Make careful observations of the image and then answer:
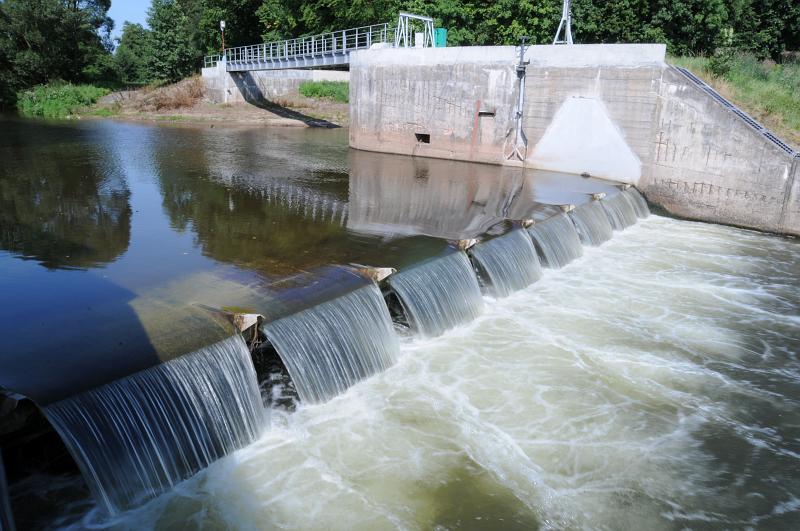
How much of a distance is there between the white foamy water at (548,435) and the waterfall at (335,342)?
25 cm

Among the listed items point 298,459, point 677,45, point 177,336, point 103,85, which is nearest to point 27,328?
point 177,336

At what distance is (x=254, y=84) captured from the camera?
1672 inches

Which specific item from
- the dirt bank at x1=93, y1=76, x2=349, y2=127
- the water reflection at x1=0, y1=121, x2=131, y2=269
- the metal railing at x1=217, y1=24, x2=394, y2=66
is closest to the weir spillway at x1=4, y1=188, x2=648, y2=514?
the water reflection at x1=0, y1=121, x2=131, y2=269

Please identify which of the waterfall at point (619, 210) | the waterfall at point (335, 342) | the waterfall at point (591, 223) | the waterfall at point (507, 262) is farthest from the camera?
the waterfall at point (619, 210)

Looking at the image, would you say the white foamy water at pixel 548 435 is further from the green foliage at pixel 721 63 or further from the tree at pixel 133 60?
the tree at pixel 133 60

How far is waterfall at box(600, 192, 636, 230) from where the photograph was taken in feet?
53.4

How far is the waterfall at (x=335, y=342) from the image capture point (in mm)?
7582

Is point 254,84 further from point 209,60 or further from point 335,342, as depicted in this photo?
point 335,342

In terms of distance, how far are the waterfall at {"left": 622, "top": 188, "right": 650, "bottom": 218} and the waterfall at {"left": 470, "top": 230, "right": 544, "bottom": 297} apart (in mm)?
6872

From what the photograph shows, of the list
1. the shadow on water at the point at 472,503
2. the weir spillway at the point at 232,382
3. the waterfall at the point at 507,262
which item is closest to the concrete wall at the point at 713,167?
the waterfall at the point at 507,262

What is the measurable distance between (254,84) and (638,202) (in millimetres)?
31740

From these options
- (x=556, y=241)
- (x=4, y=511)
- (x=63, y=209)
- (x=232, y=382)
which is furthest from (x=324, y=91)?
(x=4, y=511)

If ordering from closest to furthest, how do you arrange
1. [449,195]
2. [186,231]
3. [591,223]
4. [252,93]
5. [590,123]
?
[186,231] < [591,223] < [449,195] < [590,123] < [252,93]

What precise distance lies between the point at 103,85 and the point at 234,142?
28.3m
